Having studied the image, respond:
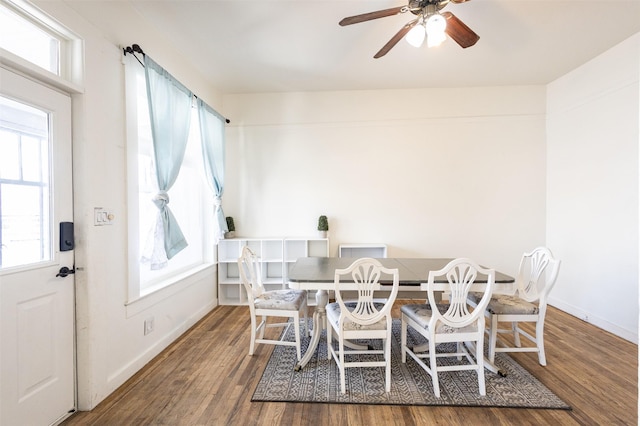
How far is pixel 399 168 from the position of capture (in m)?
3.94

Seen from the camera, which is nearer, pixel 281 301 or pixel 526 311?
pixel 526 311

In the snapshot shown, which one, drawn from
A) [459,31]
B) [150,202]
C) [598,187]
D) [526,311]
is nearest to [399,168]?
[459,31]

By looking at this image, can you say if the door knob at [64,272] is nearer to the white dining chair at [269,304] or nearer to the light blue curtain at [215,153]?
the white dining chair at [269,304]

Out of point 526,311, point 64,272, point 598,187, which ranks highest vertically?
point 598,187

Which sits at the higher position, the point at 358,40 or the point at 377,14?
the point at 358,40

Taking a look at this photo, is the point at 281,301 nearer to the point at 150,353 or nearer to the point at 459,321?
the point at 150,353

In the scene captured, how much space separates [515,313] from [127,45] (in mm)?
3841

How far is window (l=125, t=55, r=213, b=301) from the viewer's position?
2221mm

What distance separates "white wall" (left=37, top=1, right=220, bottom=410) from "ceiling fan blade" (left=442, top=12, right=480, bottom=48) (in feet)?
8.02

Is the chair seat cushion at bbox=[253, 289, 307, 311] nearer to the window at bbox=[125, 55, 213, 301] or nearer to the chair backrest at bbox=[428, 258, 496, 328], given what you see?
the window at bbox=[125, 55, 213, 301]

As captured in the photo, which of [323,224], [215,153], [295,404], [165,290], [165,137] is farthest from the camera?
[323,224]

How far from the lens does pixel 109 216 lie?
1968 millimetres

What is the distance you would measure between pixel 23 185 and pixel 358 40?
283 cm

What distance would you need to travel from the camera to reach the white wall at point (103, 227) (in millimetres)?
1771
